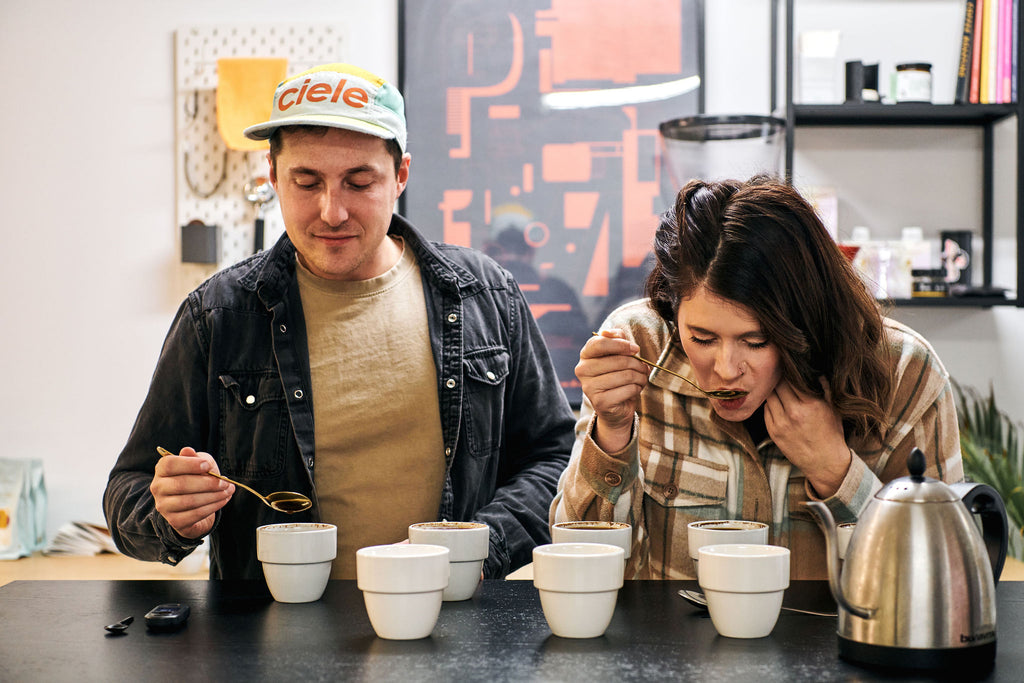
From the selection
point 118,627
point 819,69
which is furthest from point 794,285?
point 819,69

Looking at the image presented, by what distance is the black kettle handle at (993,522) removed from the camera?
Result: 3.77 feet

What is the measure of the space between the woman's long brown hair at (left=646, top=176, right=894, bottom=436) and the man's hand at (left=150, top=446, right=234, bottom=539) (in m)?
0.74

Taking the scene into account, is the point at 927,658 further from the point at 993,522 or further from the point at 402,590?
the point at 402,590

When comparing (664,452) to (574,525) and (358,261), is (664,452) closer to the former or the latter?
(574,525)

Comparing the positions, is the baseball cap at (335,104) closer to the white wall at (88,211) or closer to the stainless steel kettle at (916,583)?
the stainless steel kettle at (916,583)

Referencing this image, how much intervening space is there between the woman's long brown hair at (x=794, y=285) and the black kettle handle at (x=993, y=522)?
33 centimetres

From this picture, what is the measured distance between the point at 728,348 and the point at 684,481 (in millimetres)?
299

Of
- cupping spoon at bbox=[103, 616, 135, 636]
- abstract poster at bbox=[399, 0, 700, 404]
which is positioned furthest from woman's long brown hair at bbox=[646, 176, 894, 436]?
abstract poster at bbox=[399, 0, 700, 404]

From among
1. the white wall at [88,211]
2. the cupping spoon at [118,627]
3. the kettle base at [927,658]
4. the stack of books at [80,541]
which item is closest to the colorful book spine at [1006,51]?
the white wall at [88,211]

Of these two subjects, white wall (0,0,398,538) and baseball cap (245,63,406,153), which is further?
white wall (0,0,398,538)

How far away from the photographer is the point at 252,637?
108cm

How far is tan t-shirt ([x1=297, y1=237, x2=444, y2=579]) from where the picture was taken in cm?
175

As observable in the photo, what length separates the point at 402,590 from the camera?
3.45 ft

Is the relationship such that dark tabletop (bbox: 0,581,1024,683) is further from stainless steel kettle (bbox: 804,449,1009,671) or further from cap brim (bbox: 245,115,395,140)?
cap brim (bbox: 245,115,395,140)
